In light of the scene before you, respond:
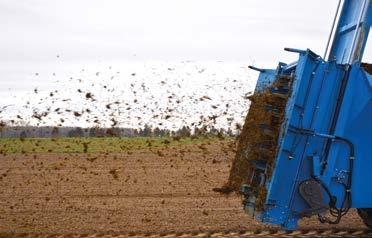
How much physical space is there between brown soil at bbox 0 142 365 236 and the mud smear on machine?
6.26 ft

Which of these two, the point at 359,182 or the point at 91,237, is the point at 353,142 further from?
the point at 91,237

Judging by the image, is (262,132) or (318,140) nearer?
(318,140)

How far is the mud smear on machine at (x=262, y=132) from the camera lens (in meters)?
6.97

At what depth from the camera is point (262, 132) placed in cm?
721

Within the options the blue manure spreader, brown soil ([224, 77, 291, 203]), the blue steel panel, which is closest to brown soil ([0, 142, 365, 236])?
brown soil ([224, 77, 291, 203])

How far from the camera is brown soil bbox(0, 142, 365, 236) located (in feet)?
31.9

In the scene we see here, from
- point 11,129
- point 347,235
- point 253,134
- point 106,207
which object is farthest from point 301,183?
point 11,129

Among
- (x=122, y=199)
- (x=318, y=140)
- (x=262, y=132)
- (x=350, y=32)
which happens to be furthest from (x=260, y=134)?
(x=122, y=199)

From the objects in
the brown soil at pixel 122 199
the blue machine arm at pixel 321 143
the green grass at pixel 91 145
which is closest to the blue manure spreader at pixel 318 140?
the blue machine arm at pixel 321 143

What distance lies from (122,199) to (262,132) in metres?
6.25

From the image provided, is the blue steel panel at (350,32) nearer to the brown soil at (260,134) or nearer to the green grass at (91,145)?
the brown soil at (260,134)

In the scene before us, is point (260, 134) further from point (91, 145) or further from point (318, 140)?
point (91, 145)

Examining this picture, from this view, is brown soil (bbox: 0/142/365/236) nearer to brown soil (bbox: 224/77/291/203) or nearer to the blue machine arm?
brown soil (bbox: 224/77/291/203)

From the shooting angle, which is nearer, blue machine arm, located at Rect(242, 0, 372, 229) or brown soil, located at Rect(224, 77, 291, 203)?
blue machine arm, located at Rect(242, 0, 372, 229)
